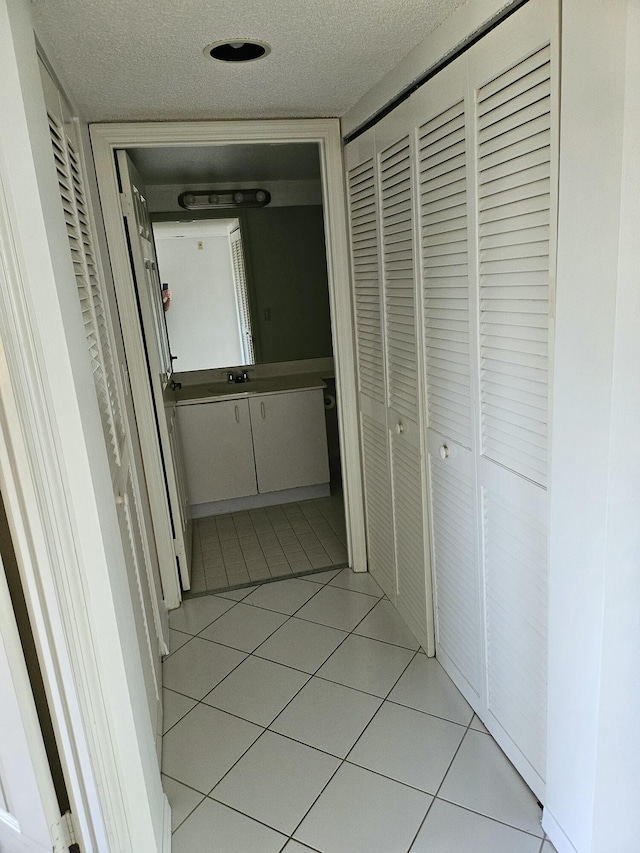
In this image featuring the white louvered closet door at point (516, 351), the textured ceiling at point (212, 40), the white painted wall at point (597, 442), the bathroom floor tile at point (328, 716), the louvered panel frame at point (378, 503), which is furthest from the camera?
the louvered panel frame at point (378, 503)

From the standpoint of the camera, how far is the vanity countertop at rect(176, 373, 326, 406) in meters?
3.73

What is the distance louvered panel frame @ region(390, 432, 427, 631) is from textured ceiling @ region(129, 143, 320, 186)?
4.86 ft

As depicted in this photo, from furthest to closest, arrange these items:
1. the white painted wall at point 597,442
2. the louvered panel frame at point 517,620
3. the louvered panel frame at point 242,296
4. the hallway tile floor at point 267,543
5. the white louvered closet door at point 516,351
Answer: the louvered panel frame at point 242,296 < the hallway tile floor at point 267,543 < the louvered panel frame at point 517,620 < the white louvered closet door at point 516,351 < the white painted wall at point 597,442

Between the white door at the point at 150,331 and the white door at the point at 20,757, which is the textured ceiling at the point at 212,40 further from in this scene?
the white door at the point at 20,757

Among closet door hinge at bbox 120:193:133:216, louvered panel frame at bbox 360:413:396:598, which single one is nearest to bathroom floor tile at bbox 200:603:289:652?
louvered panel frame at bbox 360:413:396:598

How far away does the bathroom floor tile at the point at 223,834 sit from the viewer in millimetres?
1600

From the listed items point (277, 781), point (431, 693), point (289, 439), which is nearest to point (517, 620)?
point (431, 693)

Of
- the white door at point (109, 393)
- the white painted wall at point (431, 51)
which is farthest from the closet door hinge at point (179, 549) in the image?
the white painted wall at point (431, 51)

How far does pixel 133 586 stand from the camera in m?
1.75

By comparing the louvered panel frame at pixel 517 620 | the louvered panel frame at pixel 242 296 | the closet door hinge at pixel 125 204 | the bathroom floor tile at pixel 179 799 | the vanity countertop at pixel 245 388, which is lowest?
the bathroom floor tile at pixel 179 799

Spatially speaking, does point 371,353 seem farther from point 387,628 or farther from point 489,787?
point 489,787

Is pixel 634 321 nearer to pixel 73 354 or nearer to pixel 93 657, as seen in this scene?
pixel 73 354

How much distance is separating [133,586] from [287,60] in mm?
1625

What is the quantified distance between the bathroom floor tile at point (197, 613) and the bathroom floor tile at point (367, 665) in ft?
2.13
